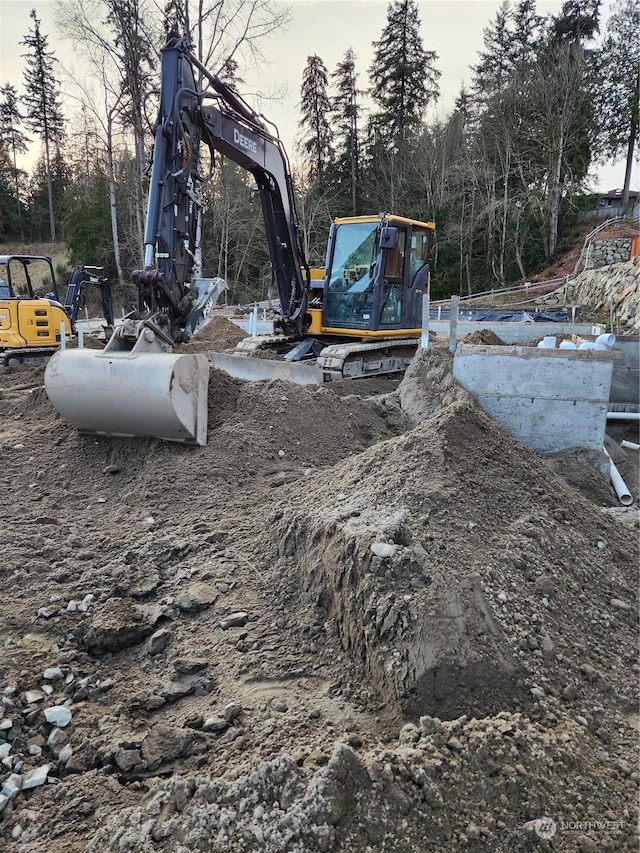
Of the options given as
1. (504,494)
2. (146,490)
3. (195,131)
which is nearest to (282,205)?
(195,131)

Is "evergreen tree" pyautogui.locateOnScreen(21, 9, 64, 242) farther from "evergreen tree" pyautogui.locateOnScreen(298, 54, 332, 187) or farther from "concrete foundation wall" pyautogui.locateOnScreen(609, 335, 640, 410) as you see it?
"concrete foundation wall" pyautogui.locateOnScreen(609, 335, 640, 410)

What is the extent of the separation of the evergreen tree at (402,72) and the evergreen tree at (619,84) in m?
8.12

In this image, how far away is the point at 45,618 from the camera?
297cm

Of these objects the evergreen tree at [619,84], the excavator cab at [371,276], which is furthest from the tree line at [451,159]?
the excavator cab at [371,276]

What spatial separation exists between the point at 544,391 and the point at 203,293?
11.7 ft

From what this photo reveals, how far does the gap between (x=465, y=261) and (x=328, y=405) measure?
2392 cm

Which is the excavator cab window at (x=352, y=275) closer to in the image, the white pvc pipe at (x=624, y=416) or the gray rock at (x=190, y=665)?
the white pvc pipe at (x=624, y=416)

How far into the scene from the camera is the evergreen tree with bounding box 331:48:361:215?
31422 mm

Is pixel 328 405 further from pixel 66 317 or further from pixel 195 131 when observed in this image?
pixel 66 317

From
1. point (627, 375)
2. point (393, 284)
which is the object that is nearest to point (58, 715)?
point (627, 375)

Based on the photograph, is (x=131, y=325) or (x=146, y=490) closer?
(x=146, y=490)

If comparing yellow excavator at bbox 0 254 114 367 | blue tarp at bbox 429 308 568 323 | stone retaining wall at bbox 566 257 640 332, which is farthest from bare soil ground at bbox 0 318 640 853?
blue tarp at bbox 429 308 568 323

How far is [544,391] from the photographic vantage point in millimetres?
4852

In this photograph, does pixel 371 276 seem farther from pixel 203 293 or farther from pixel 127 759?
pixel 127 759
